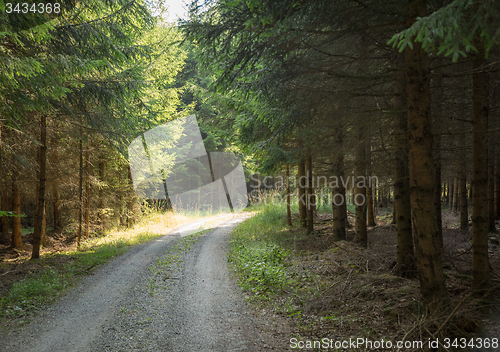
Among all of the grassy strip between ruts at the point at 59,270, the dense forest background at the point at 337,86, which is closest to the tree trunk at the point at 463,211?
the dense forest background at the point at 337,86

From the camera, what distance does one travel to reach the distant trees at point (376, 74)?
4.18 metres

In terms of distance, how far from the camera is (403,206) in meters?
6.44

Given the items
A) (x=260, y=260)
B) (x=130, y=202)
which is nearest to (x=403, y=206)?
(x=260, y=260)

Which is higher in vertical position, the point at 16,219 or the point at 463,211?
the point at 16,219

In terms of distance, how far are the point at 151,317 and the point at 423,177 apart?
5.26 metres

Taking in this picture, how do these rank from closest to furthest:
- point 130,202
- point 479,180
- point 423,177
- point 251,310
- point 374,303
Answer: point 423,177 < point 479,180 < point 374,303 < point 251,310 < point 130,202

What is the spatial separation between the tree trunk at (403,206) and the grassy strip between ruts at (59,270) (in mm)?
7712

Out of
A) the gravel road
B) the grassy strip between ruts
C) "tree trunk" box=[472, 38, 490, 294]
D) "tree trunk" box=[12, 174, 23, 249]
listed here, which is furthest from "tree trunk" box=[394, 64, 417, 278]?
"tree trunk" box=[12, 174, 23, 249]

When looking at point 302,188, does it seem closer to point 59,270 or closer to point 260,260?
point 260,260

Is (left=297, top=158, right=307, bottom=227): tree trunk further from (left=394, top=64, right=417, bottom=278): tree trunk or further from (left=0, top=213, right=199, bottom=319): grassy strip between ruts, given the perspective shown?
(left=0, top=213, right=199, bottom=319): grassy strip between ruts

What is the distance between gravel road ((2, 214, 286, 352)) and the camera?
4.51 metres

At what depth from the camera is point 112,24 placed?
26.3 feet

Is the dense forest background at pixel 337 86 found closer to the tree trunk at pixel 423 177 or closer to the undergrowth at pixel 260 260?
the tree trunk at pixel 423 177

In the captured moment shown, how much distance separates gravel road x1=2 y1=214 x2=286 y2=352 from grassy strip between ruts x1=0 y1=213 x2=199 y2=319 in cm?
45
